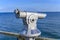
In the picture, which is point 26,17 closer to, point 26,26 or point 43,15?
point 26,26

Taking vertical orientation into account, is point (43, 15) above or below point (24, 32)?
above

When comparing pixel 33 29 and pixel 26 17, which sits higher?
pixel 26 17

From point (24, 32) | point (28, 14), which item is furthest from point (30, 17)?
point (24, 32)

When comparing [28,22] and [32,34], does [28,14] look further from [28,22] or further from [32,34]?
[32,34]

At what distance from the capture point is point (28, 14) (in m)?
1.50

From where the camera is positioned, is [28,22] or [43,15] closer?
[28,22]

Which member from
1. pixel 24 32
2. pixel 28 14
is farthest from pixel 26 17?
pixel 24 32

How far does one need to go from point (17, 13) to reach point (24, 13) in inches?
2.6

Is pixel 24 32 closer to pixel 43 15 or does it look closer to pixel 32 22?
pixel 32 22

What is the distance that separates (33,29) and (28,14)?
0.15 m

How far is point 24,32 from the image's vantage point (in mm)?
1526

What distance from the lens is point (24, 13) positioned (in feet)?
4.85

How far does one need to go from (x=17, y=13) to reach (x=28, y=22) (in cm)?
13

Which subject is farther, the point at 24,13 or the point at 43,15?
the point at 43,15
